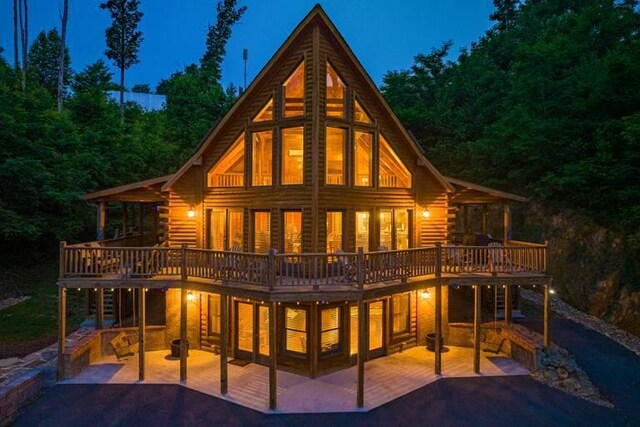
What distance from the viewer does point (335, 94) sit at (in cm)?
1465

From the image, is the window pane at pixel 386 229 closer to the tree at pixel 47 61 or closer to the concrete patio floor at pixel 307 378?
the concrete patio floor at pixel 307 378

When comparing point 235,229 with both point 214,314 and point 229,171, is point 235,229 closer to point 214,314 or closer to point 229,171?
point 229,171

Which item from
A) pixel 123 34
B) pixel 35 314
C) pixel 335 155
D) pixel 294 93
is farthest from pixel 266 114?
pixel 123 34

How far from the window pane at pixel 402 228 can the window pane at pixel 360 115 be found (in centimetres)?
374

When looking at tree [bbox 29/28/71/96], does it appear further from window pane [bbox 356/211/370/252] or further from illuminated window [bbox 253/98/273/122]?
window pane [bbox 356/211/370/252]

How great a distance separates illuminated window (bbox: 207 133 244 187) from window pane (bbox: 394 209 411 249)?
6.23 metres

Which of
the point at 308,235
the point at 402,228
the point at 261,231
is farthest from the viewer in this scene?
the point at 402,228

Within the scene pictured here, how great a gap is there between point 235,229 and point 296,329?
14.8 ft

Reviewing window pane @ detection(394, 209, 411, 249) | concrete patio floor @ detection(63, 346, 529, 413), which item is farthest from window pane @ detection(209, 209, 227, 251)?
window pane @ detection(394, 209, 411, 249)

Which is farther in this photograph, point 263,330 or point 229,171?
point 229,171

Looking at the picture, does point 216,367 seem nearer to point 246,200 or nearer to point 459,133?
point 246,200

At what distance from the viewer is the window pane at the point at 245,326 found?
14940 mm

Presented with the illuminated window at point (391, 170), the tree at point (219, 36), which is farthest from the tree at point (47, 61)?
the illuminated window at point (391, 170)

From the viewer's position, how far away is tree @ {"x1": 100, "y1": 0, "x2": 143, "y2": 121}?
128ft
